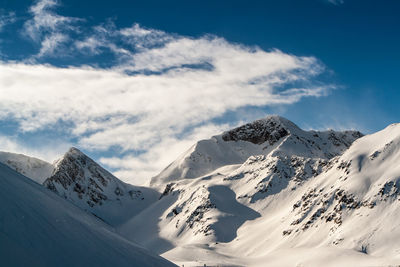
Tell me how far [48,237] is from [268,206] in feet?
400

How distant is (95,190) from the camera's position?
569 ft

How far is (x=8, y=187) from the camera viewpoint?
1339 centimetres

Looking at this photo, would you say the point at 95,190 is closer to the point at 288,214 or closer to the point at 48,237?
the point at 288,214

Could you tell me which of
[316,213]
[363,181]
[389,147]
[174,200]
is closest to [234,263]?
[316,213]

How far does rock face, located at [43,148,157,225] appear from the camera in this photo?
530 ft

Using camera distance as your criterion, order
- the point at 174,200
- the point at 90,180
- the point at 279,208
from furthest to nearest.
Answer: the point at 90,180, the point at 174,200, the point at 279,208

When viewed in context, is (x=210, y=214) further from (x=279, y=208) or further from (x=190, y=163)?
(x=190, y=163)

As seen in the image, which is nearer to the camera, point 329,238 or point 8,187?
point 8,187

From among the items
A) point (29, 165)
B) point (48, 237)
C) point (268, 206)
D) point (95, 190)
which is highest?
point (29, 165)

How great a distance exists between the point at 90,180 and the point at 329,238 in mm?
121717

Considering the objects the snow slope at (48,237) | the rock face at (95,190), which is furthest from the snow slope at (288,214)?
the snow slope at (48,237)

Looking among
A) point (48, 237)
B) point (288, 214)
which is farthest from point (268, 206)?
point (48, 237)

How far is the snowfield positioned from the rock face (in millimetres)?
496

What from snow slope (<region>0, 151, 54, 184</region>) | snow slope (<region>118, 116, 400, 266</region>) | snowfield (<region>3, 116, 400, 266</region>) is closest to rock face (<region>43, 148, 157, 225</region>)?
snowfield (<region>3, 116, 400, 266</region>)
